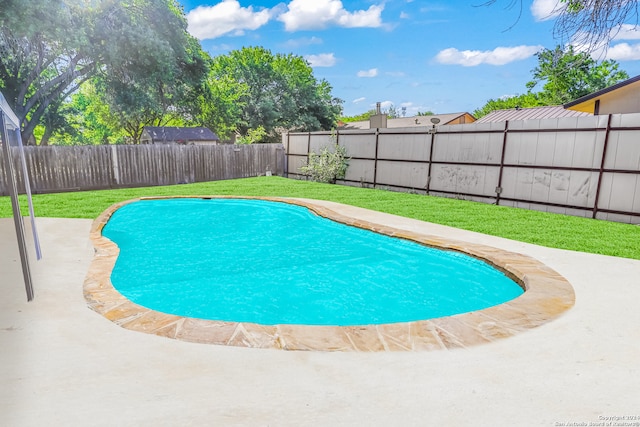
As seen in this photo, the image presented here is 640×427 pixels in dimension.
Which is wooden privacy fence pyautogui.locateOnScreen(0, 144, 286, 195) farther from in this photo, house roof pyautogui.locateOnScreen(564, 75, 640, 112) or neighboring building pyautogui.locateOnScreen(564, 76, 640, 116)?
neighboring building pyautogui.locateOnScreen(564, 76, 640, 116)

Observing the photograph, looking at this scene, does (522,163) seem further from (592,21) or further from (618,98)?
(592,21)

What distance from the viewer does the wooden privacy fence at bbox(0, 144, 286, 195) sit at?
11844 millimetres

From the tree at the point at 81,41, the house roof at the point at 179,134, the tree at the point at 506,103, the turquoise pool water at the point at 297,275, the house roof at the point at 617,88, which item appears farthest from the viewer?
the tree at the point at 506,103

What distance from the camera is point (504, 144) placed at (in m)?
9.06

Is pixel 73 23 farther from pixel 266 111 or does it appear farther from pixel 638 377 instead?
pixel 266 111

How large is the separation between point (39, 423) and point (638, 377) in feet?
10.5

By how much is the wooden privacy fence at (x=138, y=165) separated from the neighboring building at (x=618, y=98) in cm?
1146

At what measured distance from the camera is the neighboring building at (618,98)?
388 inches

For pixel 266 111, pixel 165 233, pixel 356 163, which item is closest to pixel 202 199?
pixel 165 233

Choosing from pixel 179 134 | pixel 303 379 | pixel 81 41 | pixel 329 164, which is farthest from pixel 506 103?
pixel 303 379

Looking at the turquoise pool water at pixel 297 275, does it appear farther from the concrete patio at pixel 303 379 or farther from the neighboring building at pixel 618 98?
the neighboring building at pixel 618 98

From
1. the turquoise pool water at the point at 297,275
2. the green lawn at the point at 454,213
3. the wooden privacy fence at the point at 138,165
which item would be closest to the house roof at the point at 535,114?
the green lawn at the point at 454,213

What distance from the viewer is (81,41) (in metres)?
12.8

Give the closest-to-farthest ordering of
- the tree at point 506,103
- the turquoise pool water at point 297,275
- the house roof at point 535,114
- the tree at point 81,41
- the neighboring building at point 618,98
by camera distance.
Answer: the turquoise pool water at point 297,275 < the neighboring building at point 618,98 < the tree at point 81,41 < the house roof at point 535,114 < the tree at point 506,103
